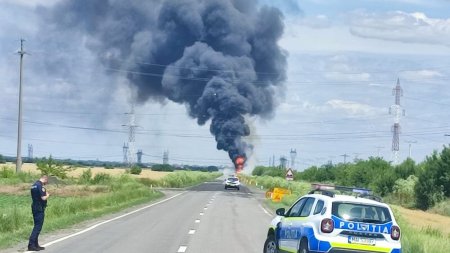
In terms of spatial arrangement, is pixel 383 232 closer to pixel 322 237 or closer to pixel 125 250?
pixel 322 237

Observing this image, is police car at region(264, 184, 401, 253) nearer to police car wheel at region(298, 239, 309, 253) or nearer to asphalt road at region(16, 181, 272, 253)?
police car wheel at region(298, 239, 309, 253)

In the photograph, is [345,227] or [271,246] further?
[271,246]

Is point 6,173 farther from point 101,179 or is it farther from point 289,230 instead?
point 289,230

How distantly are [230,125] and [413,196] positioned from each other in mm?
34206

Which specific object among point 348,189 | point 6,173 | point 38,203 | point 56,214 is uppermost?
point 348,189

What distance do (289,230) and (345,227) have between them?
1640 millimetres

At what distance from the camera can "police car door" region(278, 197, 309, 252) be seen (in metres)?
14.8

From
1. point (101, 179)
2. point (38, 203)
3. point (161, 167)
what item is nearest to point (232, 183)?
point (101, 179)

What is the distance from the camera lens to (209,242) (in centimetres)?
2106

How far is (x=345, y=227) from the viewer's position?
13766mm

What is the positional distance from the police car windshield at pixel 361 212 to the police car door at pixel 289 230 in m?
1.11

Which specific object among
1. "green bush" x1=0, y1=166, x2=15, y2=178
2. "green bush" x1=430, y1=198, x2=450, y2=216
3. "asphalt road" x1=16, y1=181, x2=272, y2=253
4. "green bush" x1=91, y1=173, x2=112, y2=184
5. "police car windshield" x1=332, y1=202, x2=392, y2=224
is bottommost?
"green bush" x1=430, y1=198, x2=450, y2=216

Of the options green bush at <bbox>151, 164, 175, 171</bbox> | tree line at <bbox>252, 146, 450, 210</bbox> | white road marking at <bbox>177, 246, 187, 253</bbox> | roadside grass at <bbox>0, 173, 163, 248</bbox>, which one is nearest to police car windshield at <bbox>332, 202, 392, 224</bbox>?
white road marking at <bbox>177, 246, 187, 253</bbox>

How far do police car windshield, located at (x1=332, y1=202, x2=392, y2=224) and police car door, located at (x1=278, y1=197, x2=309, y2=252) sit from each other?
1109 millimetres
